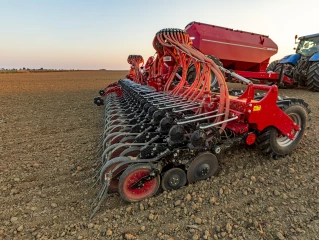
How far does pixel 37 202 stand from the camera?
2.17m

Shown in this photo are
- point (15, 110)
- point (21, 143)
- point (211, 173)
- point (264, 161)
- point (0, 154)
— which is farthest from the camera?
point (15, 110)

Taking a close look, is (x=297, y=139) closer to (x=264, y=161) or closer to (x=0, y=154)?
(x=264, y=161)

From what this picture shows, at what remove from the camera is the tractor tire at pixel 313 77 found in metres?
7.91

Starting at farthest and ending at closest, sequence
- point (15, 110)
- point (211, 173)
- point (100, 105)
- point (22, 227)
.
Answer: point (100, 105) < point (15, 110) < point (211, 173) < point (22, 227)

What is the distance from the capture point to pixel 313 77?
26.5 ft

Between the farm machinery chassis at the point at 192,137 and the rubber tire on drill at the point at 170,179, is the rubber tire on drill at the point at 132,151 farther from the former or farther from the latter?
the rubber tire on drill at the point at 170,179

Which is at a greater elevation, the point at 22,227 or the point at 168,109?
the point at 168,109

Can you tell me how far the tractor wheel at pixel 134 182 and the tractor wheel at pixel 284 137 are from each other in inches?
59.8

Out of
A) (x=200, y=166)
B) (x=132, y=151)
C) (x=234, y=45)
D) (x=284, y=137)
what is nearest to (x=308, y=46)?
(x=234, y=45)

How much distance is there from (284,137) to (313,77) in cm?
683

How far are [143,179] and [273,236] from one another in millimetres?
1182

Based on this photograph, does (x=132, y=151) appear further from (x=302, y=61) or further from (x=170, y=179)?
(x=302, y=61)

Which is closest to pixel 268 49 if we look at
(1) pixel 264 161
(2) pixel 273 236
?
(1) pixel 264 161

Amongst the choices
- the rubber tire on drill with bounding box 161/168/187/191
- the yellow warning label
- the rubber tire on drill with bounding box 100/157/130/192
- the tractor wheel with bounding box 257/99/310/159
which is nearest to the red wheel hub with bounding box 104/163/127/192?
the rubber tire on drill with bounding box 100/157/130/192
